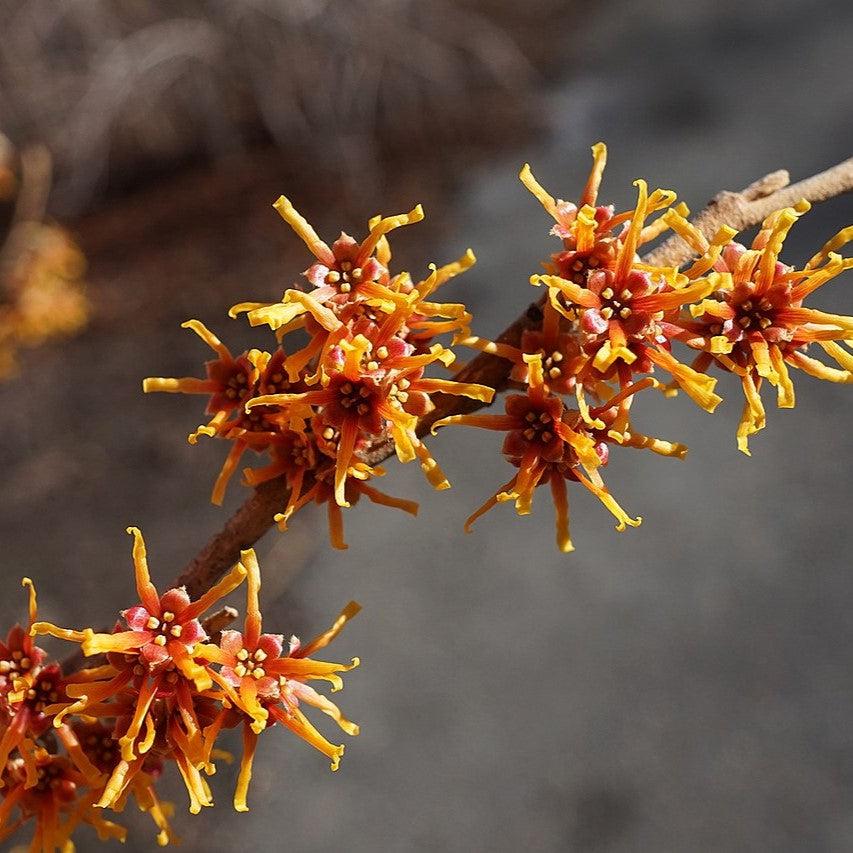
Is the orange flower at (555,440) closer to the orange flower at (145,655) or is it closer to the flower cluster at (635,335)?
the flower cluster at (635,335)

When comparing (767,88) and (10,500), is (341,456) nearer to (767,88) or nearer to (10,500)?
(10,500)

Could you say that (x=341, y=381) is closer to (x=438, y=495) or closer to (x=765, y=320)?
→ (x=765, y=320)

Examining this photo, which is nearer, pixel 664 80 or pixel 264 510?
pixel 264 510

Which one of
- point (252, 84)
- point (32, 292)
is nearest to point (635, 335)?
point (32, 292)

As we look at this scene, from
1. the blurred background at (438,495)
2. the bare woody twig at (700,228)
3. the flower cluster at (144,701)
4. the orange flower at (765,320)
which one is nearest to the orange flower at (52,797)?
the flower cluster at (144,701)

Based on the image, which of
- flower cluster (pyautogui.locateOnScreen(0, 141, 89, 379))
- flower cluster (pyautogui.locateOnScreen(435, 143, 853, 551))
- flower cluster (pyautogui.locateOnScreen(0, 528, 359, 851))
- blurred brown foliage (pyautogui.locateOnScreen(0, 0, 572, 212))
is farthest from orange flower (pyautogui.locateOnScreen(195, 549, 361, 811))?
blurred brown foliage (pyautogui.locateOnScreen(0, 0, 572, 212))

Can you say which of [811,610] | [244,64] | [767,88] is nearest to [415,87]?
[244,64]

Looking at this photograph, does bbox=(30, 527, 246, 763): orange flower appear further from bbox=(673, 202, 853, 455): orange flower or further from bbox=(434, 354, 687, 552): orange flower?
bbox=(673, 202, 853, 455): orange flower
